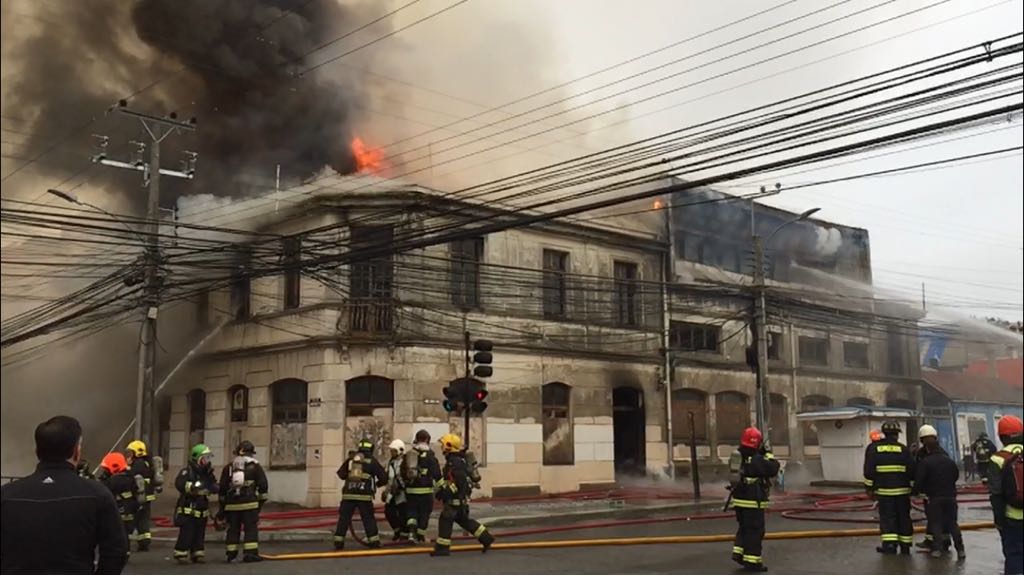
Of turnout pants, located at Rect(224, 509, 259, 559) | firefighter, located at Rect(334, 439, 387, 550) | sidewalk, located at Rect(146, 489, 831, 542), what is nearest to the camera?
turnout pants, located at Rect(224, 509, 259, 559)

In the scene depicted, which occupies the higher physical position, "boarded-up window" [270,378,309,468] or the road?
"boarded-up window" [270,378,309,468]

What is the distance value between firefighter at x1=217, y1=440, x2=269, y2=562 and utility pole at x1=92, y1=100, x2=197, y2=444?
7.31 m

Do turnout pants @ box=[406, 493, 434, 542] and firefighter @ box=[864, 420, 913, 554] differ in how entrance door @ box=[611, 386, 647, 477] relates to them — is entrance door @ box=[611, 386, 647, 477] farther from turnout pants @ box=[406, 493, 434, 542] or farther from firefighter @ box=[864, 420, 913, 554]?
firefighter @ box=[864, 420, 913, 554]

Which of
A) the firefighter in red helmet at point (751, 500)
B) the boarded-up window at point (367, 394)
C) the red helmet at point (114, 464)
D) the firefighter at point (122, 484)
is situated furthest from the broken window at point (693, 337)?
the red helmet at point (114, 464)

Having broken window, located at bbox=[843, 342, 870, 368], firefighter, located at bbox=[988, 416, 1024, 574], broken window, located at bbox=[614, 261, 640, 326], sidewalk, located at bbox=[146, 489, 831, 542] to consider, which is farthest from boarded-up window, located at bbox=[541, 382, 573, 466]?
firefighter, located at bbox=[988, 416, 1024, 574]

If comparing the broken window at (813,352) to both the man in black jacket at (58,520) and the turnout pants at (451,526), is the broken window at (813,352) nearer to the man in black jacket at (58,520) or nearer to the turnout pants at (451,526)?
the turnout pants at (451,526)

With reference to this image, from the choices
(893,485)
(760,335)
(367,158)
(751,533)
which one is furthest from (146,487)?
(760,335)

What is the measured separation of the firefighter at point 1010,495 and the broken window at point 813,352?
20435 millimetres

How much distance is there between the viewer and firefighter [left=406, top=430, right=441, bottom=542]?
39.0ft

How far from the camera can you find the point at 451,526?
10914 millimetres

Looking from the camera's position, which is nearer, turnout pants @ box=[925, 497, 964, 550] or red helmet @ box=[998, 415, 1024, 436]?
red helmet @ box=[998, 415, 1024, 436]

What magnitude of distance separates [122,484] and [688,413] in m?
17.9

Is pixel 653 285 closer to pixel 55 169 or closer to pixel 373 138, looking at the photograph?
pixel 373 138

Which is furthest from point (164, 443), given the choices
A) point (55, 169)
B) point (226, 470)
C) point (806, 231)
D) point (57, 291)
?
point (806, 231)
